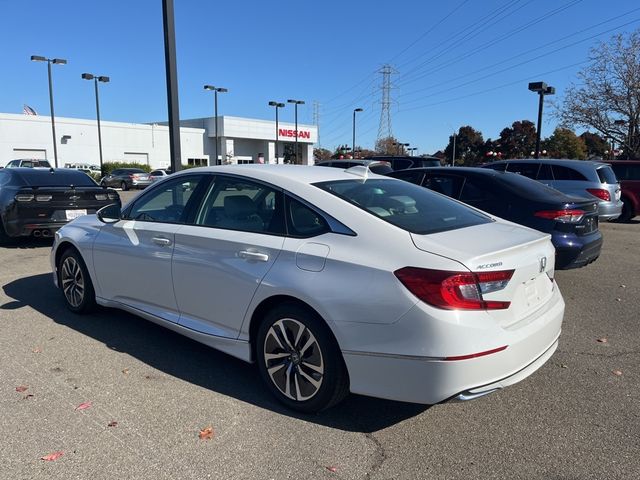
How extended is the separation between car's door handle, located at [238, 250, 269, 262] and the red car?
562 inches

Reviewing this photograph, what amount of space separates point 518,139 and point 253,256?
76634mm

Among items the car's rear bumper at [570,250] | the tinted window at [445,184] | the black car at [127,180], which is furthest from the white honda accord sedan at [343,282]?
the black car at [127,180]

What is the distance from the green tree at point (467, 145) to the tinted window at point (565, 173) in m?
63.2

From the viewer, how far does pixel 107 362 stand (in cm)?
406

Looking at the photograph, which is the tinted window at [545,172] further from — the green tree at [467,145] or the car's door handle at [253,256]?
the green tree at [467,145]

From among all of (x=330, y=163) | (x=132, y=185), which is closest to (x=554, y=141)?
(x=132, y=185)

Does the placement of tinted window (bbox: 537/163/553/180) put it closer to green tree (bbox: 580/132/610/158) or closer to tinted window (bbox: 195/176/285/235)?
tinted window (bbox: 195/176/285/235)

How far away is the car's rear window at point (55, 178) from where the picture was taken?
9211mm

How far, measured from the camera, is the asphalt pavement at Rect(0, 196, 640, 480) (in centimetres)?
272

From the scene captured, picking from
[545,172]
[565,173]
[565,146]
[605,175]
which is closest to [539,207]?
[545,172]

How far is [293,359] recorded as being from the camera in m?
3.24

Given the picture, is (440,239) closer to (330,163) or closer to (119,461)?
(119,461)

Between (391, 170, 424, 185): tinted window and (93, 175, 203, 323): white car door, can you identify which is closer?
(93, 175, 203, 323): white car door

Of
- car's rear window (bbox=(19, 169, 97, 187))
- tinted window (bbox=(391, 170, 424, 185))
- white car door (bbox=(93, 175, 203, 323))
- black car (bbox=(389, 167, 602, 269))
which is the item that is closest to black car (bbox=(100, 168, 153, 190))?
car's rear window (bbox=(19, 169, 97, 187))
